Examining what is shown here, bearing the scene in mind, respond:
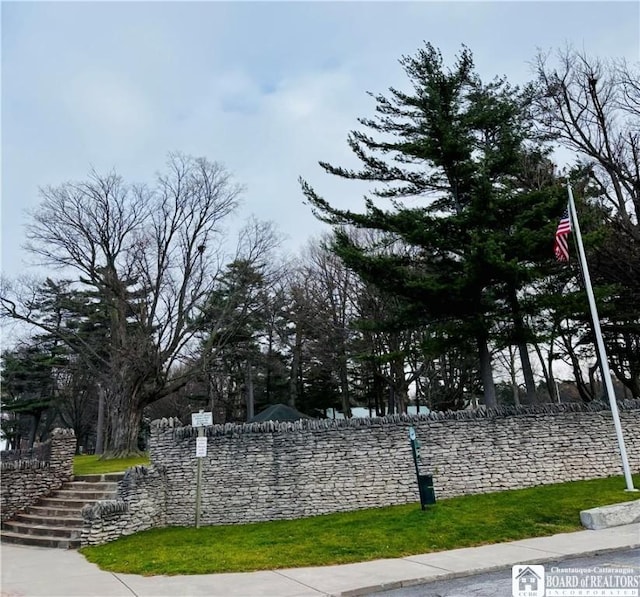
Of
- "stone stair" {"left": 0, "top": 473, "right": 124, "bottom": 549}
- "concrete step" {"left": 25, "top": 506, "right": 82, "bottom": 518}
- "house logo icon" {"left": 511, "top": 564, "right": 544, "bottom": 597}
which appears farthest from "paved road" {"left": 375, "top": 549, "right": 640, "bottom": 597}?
"concrete step" {"left": 25, "top": 506, "right": 82, "bottom": 518}

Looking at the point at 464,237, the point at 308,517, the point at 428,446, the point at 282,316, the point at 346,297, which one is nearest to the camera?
the point at 308,517

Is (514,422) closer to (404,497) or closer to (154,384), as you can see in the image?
(404,497)

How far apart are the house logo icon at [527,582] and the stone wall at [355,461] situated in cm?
663

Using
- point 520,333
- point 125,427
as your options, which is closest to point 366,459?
point 520,333

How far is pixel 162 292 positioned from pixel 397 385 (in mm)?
11733

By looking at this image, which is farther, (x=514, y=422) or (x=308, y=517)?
(x=514, y=422)

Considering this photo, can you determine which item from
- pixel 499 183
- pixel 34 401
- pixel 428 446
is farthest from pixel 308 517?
pixel 34 401

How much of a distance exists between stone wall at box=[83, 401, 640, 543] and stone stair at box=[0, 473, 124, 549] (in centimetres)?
142

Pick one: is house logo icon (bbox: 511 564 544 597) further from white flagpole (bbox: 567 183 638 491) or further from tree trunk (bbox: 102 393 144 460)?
tree trunk (bbox: 102 393 144 460)

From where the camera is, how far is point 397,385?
78.3ft

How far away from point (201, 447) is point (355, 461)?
12.3 feet

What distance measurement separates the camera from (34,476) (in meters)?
13.3

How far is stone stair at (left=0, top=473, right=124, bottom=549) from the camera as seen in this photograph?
1096 cm

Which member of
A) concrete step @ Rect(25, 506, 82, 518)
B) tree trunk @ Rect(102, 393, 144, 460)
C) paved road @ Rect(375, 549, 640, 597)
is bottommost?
paved road @ Rect(375, 549, 640, 597)
